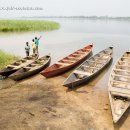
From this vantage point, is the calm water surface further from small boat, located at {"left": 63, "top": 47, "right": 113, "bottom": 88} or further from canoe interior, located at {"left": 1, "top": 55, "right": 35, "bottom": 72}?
small boat, located at {"left": 63, "top": 47, "right": 113, "bottom": 88}

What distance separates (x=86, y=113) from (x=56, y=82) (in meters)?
3.90

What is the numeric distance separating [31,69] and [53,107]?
4.84m

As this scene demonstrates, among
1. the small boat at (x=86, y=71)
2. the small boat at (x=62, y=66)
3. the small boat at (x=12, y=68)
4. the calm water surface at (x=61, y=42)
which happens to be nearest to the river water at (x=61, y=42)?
the calm water surface at (x=61, y=42)

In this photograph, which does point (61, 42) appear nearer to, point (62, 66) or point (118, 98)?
point (62, 66)

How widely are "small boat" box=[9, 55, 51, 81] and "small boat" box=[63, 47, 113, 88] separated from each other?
260 cm

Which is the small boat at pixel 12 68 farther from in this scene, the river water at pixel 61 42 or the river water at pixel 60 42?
the river water at pixel 61 42

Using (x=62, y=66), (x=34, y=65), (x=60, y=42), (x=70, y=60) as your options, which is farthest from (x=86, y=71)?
(x=60, y=42)

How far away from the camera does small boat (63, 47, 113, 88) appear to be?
1105cm

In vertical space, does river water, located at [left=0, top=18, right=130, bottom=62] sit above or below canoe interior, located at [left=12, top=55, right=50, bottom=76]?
below

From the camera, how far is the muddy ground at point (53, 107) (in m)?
7.81

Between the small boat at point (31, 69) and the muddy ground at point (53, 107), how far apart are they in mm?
366

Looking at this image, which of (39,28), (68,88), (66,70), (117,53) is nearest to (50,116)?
(68,88)

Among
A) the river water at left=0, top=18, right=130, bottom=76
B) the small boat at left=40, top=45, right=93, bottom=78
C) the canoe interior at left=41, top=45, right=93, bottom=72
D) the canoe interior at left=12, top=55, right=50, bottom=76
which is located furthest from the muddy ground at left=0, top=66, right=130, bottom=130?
the river water at left=0, top=18, right=130, bottom=76

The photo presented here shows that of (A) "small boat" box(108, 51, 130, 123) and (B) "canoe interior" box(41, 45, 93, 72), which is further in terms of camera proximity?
(B) "canoe interior" box(41, 45, 93, 72)
